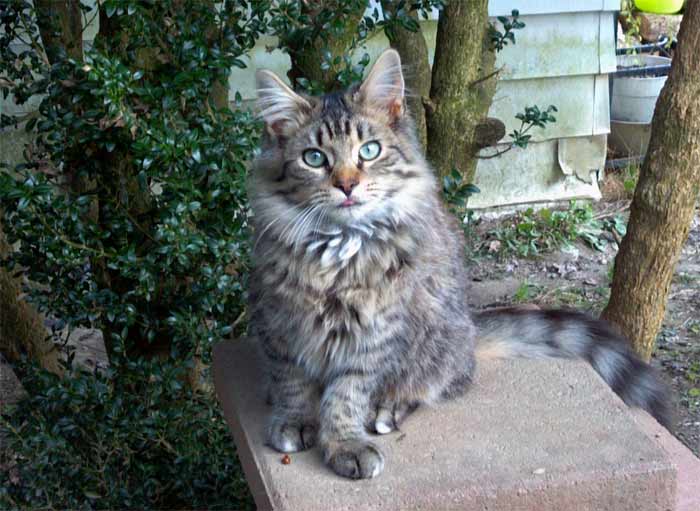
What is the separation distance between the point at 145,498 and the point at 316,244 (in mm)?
1401

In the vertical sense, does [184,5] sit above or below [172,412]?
above

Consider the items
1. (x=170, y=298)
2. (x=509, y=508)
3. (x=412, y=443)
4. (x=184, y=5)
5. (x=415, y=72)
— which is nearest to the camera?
(x=509, y=508)

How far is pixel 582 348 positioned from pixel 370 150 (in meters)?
1.03

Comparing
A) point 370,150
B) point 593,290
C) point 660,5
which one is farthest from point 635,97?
point 370,150

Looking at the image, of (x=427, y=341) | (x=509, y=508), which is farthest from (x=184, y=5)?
(x=509, y=508)

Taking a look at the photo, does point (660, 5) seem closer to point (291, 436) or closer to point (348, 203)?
point (348, 203)

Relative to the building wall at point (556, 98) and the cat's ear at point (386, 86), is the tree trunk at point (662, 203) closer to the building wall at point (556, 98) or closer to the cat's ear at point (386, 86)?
the cat's ear at point (386, 86)

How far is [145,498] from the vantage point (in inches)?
123

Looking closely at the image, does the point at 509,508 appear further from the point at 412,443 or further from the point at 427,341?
the point at 427,341

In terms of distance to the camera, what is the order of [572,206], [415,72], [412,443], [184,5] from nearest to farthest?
[412,443]
[184,5]
[415,72]
[572,206]

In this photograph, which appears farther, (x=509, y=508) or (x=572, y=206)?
(x=572, y=206)

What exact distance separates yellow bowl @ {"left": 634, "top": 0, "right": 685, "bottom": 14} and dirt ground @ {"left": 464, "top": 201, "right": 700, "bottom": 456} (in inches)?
80.2

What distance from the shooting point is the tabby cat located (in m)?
2.20

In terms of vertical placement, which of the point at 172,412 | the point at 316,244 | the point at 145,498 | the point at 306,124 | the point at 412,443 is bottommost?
the point at 145,498
